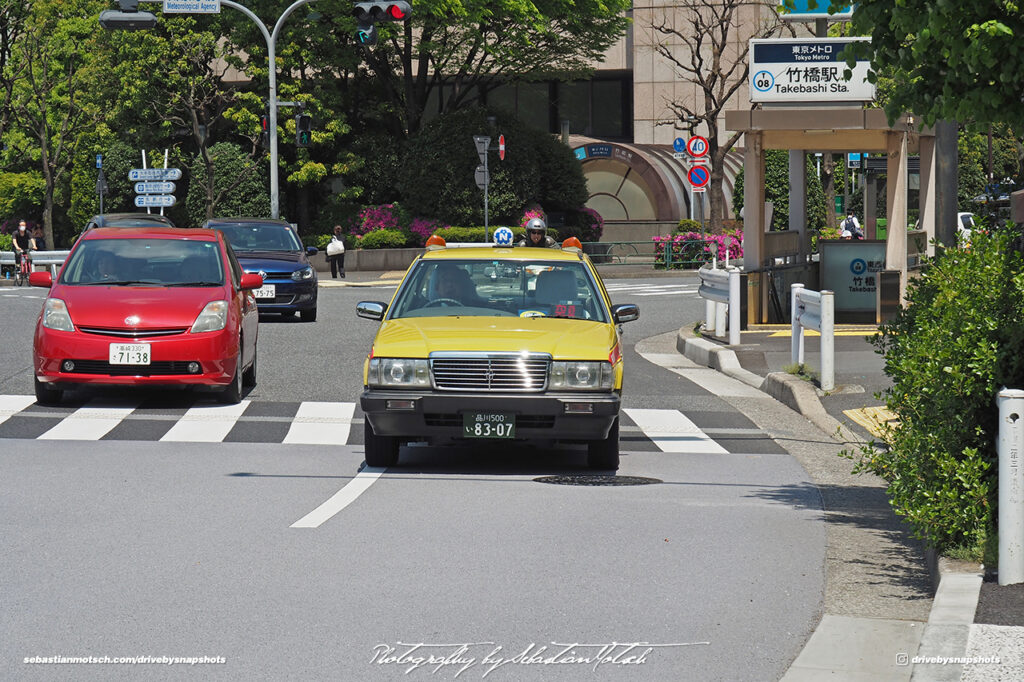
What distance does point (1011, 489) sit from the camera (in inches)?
263

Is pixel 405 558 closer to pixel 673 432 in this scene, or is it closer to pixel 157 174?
pixel 673 432

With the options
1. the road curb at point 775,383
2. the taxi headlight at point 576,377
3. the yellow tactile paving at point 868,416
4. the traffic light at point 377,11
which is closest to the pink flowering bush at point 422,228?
the traffic light at point 377,11

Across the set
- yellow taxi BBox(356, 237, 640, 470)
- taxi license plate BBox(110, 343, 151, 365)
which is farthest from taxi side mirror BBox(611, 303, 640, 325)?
taxi license plate BBox(110, 343, 151, 365)

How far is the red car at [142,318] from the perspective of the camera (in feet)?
45.7

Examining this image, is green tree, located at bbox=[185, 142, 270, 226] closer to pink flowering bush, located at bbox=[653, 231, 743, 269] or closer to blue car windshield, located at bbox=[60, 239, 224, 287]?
pink flowering bush, located at bbox=[653, 231, 743, 269]

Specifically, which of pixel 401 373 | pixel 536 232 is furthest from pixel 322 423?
pixel 536 232

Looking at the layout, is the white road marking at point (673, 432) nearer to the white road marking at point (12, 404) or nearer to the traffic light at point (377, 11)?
the white road marking at point (12, 404)

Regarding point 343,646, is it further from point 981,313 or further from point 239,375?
point 239,375

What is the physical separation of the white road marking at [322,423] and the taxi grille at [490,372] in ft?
7.73

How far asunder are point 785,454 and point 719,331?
9781mm

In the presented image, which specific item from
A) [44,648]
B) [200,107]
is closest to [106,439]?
[44,648]

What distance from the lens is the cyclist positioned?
43.5m

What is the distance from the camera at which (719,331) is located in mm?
21781

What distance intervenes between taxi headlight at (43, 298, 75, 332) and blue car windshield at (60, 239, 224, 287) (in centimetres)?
65
